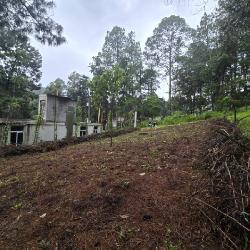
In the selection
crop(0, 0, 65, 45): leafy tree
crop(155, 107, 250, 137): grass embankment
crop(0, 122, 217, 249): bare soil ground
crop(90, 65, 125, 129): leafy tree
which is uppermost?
crop(90, 65, 125, 129): leafy tree

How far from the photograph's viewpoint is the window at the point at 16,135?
1872 centimetres

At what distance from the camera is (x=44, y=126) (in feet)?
66.9

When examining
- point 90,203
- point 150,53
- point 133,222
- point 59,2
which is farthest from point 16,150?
point 150,53

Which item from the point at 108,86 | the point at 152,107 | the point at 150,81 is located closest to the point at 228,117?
the point at 152,107

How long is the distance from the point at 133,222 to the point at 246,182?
59.7 inches

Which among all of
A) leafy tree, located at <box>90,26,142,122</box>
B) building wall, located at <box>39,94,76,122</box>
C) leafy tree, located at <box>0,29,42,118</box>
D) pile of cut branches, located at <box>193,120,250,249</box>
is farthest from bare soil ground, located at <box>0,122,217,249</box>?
leafy tree, located at <box>90,26,142,122</box>

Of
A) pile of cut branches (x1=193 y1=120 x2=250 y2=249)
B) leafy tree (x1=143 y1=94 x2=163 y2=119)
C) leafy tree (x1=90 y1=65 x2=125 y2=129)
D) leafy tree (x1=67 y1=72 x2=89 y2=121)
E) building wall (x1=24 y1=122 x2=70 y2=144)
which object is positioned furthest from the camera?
leafy tree (x1=67 y1=72 x2=89 y2=121)

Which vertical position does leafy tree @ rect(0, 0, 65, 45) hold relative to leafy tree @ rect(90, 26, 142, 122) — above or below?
below

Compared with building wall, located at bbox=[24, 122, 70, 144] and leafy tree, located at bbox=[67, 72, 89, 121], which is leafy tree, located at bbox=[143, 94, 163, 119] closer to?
leafy tree, located at bbox=[67, 72, 89, 121]

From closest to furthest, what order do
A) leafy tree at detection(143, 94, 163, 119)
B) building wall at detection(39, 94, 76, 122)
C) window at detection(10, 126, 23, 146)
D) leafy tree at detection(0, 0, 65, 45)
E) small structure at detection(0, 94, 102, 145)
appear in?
leafy tree at detection(0, 0, 65, 45) < small structure at detection(0, 94, 102, 145) < window at detection(10, 126, 23, 146) < building wall at detection(39, 94, 76, 122) < leafy tree at detection(143, 94, 163, 119)

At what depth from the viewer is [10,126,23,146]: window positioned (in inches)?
737

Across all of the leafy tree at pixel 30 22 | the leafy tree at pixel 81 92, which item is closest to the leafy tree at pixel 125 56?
the leafy tree at pixel 81 92

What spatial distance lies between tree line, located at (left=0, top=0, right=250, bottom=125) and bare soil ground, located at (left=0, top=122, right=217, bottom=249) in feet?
14.0

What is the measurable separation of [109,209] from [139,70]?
32.4 m
